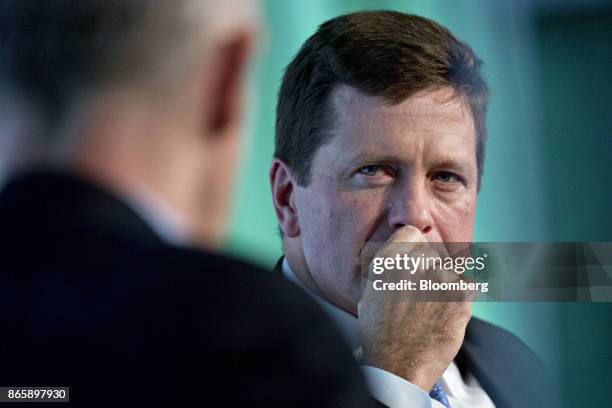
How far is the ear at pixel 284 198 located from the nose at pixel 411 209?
0.17m

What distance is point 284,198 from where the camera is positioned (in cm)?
131

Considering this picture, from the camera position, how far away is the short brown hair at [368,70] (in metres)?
1.24

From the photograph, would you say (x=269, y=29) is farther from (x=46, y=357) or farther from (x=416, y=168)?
(x=46, y=357)

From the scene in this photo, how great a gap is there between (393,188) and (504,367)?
0.35 metres

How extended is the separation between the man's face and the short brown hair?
21mm

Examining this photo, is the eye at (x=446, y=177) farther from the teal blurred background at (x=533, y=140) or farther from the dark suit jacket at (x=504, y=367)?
the dark suit jacket at (x=504, y=367)

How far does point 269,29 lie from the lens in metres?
1.33

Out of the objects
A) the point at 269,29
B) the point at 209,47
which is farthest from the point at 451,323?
the point at 209,47

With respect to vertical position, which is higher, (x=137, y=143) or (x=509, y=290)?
(x=137, y=143)

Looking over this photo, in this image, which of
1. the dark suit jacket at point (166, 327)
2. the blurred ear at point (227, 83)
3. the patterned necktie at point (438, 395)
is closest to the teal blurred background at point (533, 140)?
the patterned necktie at point (438, 395)

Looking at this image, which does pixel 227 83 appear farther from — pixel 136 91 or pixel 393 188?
pixel 393 188

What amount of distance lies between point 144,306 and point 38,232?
11 centimetres

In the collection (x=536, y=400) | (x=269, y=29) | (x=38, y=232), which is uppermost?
(x=269, y=29)

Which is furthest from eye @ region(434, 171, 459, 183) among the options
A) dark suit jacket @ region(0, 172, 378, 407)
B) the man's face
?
dark suit jacket @ region(0, 172, 378, 407)
